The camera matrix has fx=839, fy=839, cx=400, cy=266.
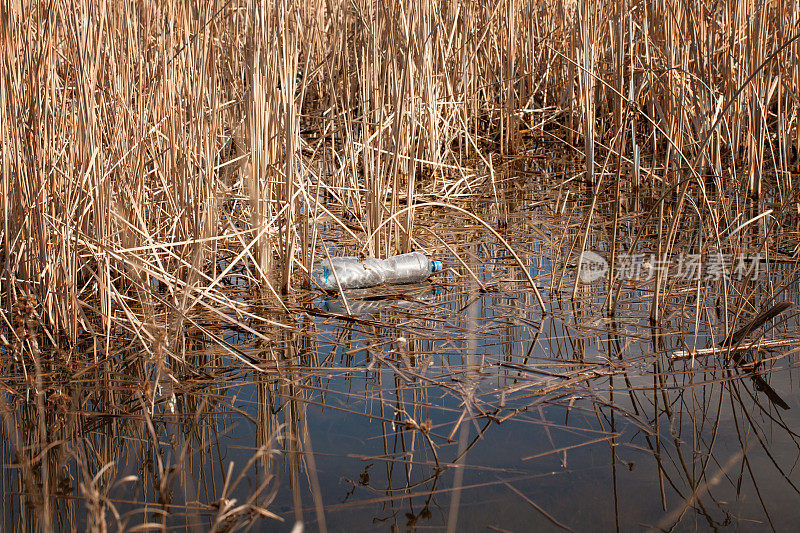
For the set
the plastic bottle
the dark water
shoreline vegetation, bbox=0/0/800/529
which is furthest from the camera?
the plastic bottle

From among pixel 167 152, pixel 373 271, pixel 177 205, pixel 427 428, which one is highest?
pixel 167 152

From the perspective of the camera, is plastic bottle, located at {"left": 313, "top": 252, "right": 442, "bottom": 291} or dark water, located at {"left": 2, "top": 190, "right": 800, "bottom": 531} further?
plastic bottle, located at {"left": 313, "top": 252, "right": 442, "bottom": 291}

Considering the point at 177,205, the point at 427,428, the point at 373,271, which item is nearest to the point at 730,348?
the point at 427,428

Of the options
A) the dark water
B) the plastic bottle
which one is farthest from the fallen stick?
the plastic bottle

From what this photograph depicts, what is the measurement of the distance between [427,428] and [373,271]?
42.9 inches

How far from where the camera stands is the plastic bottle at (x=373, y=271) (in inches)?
104

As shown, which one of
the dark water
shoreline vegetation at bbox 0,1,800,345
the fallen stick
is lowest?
the dark water

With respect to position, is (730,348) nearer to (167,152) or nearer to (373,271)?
(373,271)

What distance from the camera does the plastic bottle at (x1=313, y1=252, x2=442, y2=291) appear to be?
265cm

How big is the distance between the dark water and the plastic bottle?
0.22 m

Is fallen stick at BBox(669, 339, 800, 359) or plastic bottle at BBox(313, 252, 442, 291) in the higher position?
plastic bottle at BBox(313, 252, 442, 291)

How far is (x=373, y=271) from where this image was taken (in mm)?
2693

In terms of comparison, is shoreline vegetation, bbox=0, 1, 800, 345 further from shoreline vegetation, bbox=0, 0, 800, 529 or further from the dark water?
the dark water

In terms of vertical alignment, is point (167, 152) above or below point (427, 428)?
above
